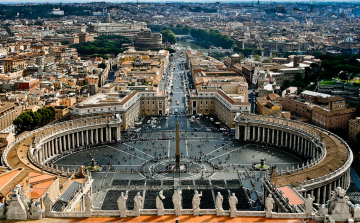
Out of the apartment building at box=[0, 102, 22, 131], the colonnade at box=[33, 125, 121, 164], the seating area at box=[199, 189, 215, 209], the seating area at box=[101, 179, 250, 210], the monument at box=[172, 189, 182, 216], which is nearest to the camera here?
the monument at box=[172, 189, 182, 216]

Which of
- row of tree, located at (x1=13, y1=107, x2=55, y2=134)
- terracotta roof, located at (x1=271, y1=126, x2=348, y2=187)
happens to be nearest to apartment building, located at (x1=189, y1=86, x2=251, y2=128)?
terracotta roof, located at (x1=271, y1=126, x2=348, y2=187)

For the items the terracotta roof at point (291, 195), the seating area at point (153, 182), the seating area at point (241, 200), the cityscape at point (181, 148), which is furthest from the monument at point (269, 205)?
the seating area at point (153, 182)

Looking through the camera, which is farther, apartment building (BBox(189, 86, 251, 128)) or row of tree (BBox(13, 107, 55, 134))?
apartment building (BBox(189, 86, 251, 128))

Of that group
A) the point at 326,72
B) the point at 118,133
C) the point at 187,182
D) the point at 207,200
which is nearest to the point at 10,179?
the point at 207,200

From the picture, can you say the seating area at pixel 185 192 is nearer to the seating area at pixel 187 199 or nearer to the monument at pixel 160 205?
the seating area at pixel 187 199

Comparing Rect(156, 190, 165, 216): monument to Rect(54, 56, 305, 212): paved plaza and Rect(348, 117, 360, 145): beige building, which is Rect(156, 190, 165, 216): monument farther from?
Rect(348, 117, 360, 145): beige building
